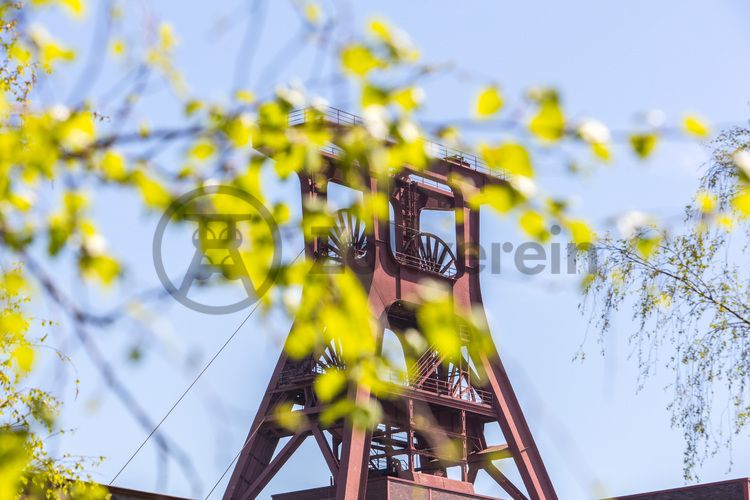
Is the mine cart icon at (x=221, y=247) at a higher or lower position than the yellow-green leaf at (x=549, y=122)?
lower

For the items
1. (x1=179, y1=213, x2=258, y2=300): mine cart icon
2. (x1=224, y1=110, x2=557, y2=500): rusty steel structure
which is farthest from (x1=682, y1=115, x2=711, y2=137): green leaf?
(x1=224, y1=110, x2=557, y2=500): rusty steel structure

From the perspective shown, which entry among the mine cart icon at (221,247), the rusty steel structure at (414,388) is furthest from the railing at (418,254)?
the mine cart icon at (221,247)

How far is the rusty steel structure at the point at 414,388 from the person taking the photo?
26.1 meters

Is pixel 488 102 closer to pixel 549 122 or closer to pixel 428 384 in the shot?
pixel 549 122

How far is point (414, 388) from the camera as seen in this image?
25969 millimetres

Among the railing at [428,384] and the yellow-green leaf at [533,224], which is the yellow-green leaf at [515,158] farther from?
the railing at [428,384]

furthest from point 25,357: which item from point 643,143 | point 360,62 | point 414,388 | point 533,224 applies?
point 414,388

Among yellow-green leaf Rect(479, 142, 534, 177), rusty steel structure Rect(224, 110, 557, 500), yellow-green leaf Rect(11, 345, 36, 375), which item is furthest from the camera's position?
rusty steel structure Rect(224, 110, 557, 500)

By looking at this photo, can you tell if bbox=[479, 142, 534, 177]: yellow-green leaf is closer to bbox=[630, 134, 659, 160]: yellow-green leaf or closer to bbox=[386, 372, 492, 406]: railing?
bbox=[630, 134, 659, 160]: yellow-green leaf

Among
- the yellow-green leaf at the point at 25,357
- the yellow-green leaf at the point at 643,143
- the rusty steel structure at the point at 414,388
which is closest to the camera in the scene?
the yellow-green leaf at the point at 643,143

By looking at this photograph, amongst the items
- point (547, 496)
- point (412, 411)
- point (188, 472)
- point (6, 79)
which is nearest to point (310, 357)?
point (412, 411)

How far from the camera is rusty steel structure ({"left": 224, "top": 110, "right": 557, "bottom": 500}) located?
2609 centimetres

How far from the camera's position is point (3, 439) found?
4.39 metres

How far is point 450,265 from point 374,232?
2538 mm
